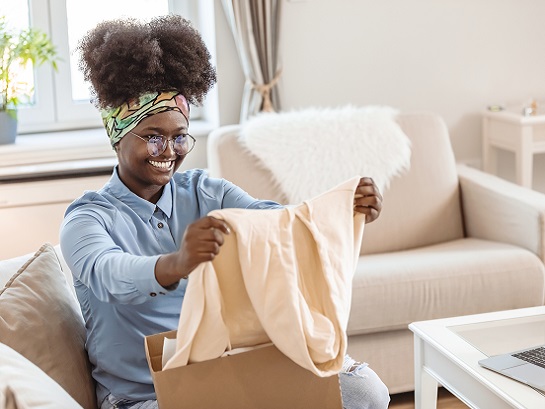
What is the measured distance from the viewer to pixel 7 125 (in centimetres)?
345

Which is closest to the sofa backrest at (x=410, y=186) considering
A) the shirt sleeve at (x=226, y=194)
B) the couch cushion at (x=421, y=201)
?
the couch cushion at (x=421, y=201)

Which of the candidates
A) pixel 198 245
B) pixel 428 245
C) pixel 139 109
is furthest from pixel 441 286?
pixel 198 245

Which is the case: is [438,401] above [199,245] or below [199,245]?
below

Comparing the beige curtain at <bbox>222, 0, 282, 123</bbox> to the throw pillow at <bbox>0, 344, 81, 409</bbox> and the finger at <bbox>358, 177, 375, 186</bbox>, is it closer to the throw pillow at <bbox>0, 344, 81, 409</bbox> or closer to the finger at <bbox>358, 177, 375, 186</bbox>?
the finger at <bbox>358, 177, 375, 186</bbox>

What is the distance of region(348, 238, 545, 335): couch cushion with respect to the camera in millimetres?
2615

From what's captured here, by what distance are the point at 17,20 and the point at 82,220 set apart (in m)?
2.29

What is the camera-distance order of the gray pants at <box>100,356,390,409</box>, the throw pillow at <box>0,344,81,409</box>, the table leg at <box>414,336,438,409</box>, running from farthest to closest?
the table leg at <box>414,336,438,409</box> → the gray pants at <box>100,356,390,409</box> → the throw pillow at <box>0,344,81,409</box>

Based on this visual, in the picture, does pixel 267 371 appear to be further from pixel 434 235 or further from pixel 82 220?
pixel 434 235

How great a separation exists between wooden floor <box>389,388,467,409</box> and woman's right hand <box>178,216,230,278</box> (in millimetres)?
1646

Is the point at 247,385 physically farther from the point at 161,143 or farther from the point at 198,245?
the point at 161,143

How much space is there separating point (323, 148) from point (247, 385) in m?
1.83

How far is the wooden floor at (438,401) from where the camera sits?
2.72 m

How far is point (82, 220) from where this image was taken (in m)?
1.57

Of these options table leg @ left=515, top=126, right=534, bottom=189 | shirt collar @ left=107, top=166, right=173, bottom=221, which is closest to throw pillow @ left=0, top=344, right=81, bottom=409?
shirt collar @ left=107, top=166, right=173, bottom=221
